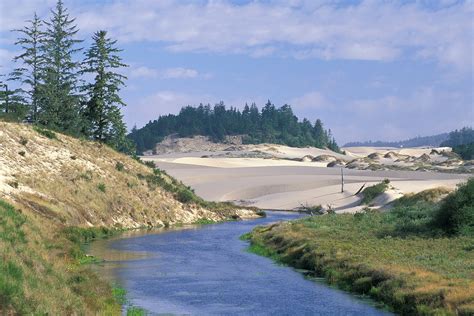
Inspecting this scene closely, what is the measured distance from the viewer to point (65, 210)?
57375 mm

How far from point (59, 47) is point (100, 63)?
5.35 m

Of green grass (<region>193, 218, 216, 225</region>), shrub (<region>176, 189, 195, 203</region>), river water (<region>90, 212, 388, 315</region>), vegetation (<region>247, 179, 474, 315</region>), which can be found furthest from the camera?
shrub (<region>176, 189, 195, 203</region>)

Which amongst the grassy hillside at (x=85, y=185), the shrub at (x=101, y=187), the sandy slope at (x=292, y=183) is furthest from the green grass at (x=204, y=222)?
the sandy slope at (x=292, y=183)

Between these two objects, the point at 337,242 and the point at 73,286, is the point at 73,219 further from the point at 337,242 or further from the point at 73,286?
the point at 73,286

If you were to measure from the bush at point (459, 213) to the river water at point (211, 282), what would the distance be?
452 inches

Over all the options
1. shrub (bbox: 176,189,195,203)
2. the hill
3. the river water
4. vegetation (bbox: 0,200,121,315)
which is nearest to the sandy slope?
the hill

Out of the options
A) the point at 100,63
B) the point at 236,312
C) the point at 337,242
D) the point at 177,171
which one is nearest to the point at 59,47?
the point at 100,63

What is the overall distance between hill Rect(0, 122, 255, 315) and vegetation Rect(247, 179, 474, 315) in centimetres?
1078

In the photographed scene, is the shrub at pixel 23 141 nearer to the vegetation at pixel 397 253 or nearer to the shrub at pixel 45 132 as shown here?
the shrub at pixel 45 132

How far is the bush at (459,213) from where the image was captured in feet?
147

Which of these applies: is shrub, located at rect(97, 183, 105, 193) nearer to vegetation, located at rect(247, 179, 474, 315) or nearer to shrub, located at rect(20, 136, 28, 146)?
shrub, located at rect(20, 136, 28, 146)

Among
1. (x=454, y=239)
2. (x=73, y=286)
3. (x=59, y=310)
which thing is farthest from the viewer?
(x=454, y=239)

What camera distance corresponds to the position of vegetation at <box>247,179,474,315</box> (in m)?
26.3

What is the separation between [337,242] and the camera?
145 ft
